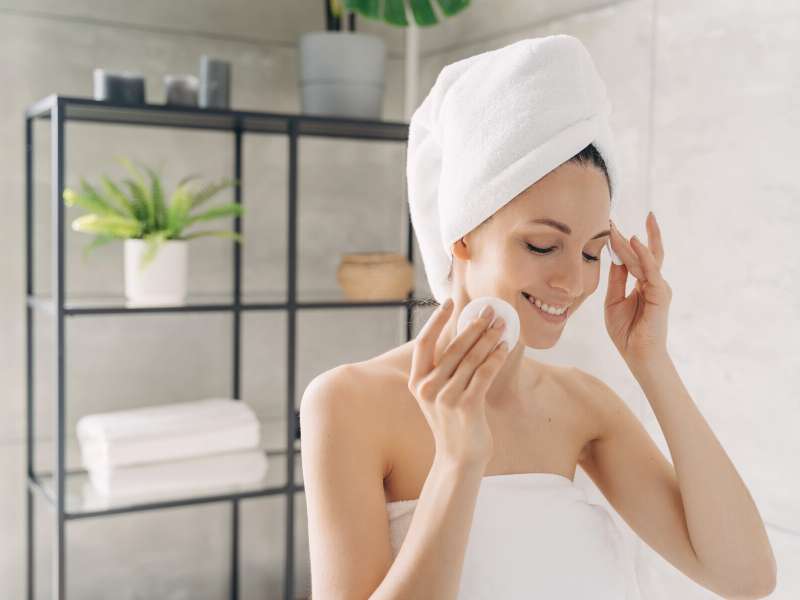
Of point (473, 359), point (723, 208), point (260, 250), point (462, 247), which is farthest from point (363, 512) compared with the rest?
point (260, 250)

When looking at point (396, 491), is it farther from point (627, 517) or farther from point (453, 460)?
point (627, 517)

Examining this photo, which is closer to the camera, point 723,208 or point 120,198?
point 723,208

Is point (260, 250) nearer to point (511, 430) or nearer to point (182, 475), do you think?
point (182, 475)

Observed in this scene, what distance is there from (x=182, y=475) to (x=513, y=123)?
135cm

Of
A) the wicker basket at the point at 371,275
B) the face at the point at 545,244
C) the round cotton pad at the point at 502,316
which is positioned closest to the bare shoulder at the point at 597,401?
the face at the point at 545,244

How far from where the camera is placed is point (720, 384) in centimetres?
168

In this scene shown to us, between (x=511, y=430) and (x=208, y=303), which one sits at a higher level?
(x=208, y=303)

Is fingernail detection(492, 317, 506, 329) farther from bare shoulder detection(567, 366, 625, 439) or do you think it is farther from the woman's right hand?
bare shoulder detection(567, 366, 625, 439)

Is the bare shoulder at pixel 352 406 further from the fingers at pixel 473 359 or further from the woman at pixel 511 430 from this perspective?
the fingers at pixel 473 359

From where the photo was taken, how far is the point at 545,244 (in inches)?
40.0

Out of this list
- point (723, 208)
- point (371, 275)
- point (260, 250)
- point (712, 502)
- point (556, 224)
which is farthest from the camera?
point (260, 250)

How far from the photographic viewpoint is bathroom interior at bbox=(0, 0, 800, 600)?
1.62 meters

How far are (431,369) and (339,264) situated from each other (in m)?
1.62

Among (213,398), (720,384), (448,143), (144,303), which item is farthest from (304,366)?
(448,143)
